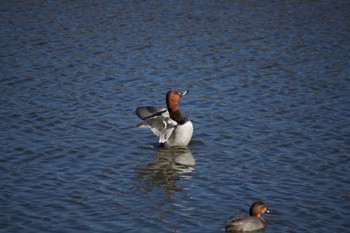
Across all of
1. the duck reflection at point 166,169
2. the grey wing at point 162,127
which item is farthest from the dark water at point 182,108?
the grey wing at point 162,127

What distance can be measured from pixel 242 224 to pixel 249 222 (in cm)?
12

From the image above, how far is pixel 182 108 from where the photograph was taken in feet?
62.8

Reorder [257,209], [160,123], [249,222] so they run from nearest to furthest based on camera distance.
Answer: [249,222] < [257,209] < [160,123]

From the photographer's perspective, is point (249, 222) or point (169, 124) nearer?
point (249, 222)

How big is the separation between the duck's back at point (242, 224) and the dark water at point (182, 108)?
0.45m

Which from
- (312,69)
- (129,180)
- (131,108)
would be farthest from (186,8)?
(129,180)

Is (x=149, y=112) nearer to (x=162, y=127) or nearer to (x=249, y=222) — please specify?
(x=162, y=127)

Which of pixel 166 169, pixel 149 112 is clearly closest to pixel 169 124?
pixel 149 112

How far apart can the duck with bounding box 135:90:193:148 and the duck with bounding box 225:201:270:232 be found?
461 cm

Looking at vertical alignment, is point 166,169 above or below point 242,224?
above

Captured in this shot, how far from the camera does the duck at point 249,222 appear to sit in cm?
1120

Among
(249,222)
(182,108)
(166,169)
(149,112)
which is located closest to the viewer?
(249,222)

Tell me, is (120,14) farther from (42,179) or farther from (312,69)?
(42,179)

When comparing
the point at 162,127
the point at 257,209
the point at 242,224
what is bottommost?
the point at 242,224
